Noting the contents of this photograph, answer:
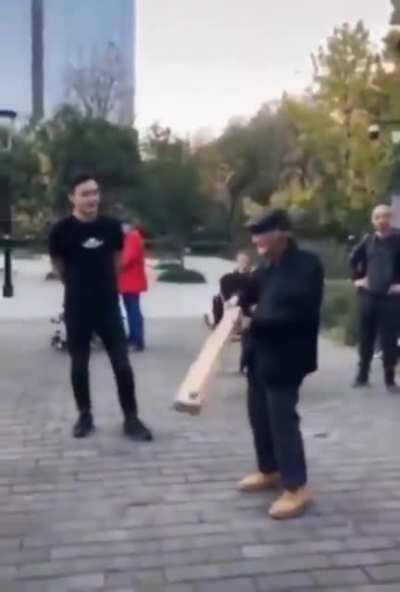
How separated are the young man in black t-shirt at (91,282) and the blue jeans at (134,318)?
14.0ft

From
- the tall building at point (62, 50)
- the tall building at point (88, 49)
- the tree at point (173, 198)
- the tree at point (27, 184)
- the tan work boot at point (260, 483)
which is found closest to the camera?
the tan work boot at point (260, 483)

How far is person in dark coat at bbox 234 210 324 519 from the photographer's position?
4.48m

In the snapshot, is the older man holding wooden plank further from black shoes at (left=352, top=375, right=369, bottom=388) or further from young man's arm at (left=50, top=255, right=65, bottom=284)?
black shoes at (left=352, top=375, right=369, bottom=388)

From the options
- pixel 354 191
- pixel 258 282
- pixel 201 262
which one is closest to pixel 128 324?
pixel 258 282

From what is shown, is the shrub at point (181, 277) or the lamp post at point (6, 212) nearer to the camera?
the lamp post at point (6, 212)

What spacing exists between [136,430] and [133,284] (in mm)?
4470

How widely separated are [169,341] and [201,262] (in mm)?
26152

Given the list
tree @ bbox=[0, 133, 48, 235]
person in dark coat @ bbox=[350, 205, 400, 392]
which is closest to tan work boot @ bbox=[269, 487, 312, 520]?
person in dark coat @ bbox=[350, 205, 400, 392]

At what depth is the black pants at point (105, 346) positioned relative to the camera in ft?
20.2

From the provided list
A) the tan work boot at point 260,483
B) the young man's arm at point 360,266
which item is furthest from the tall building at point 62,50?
the tan work boot at point 260,483

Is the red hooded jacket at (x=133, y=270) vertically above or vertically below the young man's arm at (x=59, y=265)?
below

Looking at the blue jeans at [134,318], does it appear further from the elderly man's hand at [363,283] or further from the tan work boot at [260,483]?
the tan work boot at [260,483]

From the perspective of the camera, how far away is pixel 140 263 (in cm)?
1077

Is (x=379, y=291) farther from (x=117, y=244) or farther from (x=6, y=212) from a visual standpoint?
(x=6, y=212)
